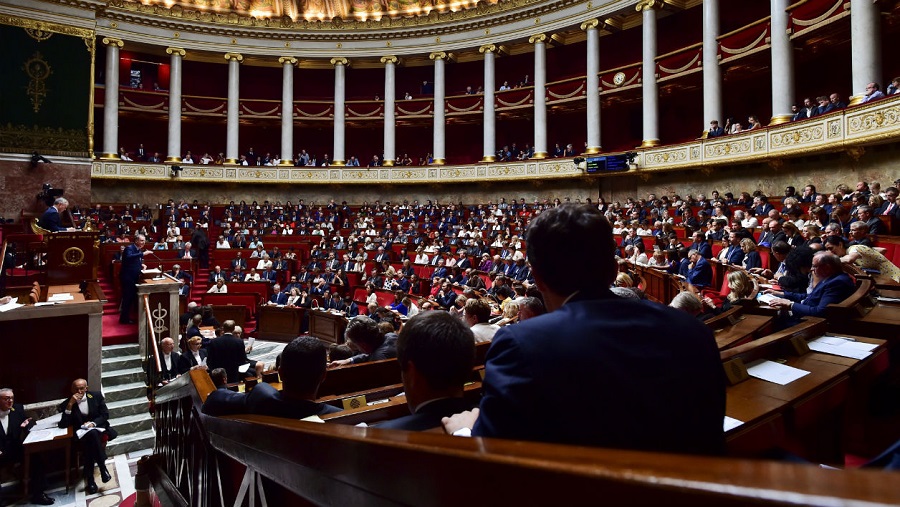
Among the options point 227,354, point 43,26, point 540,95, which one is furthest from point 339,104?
point 227,354

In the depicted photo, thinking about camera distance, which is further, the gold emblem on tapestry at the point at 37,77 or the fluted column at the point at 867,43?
the gold emblem on tapestry at the point at 37,77

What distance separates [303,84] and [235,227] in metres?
12.4

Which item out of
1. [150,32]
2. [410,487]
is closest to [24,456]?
[410,487]

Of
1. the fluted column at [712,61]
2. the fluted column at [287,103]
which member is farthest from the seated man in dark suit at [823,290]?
the fluted column at [287,103]

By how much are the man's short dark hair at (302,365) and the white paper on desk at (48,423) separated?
6021 mm

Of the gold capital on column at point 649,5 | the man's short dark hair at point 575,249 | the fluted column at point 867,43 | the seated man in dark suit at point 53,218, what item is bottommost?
the man's short dark hair at point 575,249

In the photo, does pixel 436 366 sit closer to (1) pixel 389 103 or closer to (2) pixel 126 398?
(2) pixel 126 398

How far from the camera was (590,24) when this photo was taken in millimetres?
20594

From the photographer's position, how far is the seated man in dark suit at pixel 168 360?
7348mm

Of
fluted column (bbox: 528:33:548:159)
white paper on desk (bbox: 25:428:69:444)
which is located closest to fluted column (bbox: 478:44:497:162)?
fluted column (bbox: 528:33:548:159)

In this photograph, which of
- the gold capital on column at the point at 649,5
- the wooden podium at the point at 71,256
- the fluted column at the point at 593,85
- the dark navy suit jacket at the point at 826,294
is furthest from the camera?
the fluted column at the point at 593,85

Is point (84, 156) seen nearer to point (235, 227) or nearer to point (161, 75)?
point (235, 227)

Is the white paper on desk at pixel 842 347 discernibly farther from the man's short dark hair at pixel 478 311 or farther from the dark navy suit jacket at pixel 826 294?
the man's short dark hair at pixel 478 311

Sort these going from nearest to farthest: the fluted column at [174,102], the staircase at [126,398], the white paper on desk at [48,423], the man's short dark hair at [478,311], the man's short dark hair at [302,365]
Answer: the man's short dark hair at [302,365], the man's short dark hair at [478,311], the white paper on desk at [48,423], the staircase at [126,398], the fluted column at [174,102]
